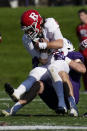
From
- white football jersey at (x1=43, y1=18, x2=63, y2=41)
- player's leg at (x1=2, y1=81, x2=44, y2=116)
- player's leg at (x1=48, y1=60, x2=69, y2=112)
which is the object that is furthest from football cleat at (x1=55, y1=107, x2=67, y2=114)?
white football jersey at (x1=43, y1=18, x2=63, y2=41)

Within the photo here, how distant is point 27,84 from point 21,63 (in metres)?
10.9

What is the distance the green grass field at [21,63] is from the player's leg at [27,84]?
0.84 ft

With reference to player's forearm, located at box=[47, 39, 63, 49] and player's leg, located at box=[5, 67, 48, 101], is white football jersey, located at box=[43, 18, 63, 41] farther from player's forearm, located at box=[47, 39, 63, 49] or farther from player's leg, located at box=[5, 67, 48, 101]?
player's leg, located at box=[5, 67, 48, 101]

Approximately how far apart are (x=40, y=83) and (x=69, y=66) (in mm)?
389

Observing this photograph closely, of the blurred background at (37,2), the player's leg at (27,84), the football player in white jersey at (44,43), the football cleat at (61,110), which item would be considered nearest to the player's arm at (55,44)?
the football player in white jersey at (44,43)

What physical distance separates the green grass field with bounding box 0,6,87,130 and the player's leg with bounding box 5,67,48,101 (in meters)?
0.26

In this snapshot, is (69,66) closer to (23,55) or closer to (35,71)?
(35,71)

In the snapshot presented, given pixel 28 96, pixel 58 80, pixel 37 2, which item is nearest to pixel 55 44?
pixel 58 80

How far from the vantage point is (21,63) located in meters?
18.3

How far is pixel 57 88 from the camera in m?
7.38

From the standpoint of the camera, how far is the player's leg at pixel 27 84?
7.21 meters

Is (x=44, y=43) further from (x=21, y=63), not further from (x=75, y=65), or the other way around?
(x=21, y=63)

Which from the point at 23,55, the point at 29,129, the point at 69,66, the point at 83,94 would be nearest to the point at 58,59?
the point at 69,66

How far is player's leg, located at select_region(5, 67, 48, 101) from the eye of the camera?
7211mm
